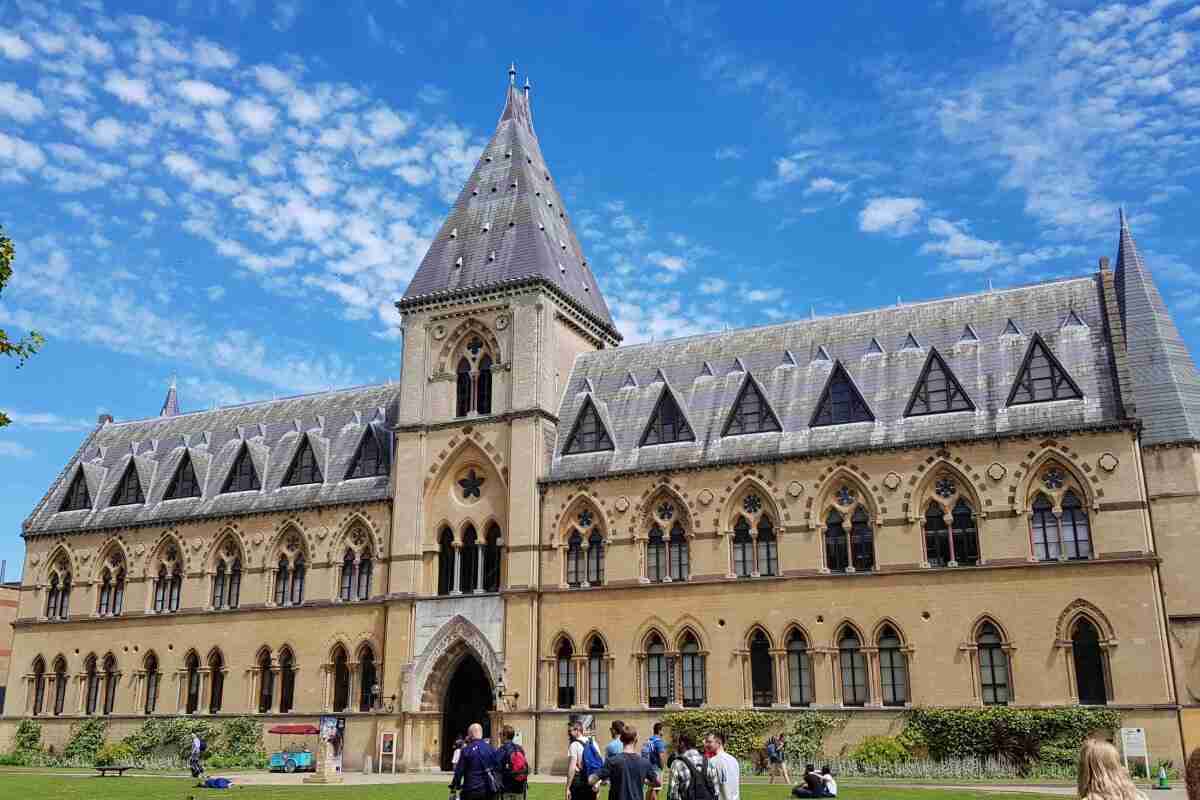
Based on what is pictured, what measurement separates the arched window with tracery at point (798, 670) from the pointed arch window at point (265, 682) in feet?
72.5

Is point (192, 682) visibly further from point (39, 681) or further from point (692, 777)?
point (692, 777)

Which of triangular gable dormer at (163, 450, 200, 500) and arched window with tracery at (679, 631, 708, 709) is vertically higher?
triangular gable dormer at (163, 450, 200, 500)

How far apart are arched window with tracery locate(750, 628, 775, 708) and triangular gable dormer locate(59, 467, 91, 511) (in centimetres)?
3448

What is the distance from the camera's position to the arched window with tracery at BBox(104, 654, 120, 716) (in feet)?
171

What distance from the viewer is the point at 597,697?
139 feet

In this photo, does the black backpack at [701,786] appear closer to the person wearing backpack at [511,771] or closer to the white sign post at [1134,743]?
the person wearing backpack at [511,771]

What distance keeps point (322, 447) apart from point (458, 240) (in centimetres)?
1100

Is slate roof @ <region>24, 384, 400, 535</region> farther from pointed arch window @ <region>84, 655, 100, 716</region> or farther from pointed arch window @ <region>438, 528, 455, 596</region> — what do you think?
pointed arch window @ <region>84, 655, 100, 716</region>

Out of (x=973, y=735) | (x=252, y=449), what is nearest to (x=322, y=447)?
(x=252, y=449)

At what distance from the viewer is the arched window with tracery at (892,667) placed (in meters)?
38.0

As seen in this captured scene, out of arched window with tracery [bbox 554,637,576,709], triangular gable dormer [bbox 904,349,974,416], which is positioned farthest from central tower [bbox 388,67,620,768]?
triangular gable dormer [bbox 904,349,974,416]

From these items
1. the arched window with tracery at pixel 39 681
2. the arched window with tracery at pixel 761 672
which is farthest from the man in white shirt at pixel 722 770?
the arched window with tracery at pixel 39 681

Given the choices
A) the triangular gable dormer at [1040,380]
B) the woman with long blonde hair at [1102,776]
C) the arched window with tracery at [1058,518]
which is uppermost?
the triangular gable dormer at [1040,380]

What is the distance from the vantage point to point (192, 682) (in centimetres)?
5081
